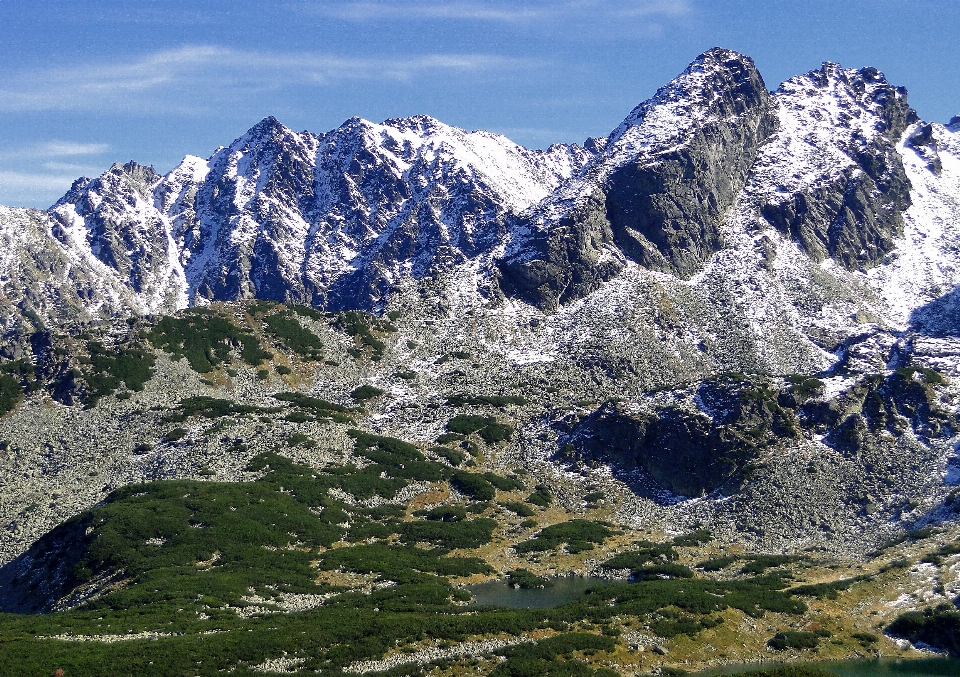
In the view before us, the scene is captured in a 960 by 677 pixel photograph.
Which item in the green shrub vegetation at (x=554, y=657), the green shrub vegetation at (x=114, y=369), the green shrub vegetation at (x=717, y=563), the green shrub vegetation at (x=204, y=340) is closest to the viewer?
the green shrub vegetation at (x=554, y=657)

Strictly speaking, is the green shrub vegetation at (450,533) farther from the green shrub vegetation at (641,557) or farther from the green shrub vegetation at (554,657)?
the green shrub vegetation at (554,657)

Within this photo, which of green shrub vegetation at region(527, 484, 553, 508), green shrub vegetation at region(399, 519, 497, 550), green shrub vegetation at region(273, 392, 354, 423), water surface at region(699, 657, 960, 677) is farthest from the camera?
green shrub vegetation at region(273, 392, 354, 423)

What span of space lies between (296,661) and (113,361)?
102 meters

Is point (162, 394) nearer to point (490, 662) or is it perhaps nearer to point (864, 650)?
point (490, 662)

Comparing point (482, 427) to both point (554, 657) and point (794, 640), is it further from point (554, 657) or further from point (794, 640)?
point (554, 657)

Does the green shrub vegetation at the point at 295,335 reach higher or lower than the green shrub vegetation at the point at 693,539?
higher

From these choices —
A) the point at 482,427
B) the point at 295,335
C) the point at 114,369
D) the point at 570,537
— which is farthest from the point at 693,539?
the point at 114,369

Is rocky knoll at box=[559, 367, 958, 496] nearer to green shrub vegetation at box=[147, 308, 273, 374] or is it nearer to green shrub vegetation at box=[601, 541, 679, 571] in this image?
green shrub vegetation at box=[601, 541, 679, 571]

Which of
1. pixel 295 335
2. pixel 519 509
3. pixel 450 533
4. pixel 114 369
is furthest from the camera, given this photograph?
pixel 295 335

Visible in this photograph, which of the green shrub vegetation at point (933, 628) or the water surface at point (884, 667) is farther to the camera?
the green shrub vegetation at point (933, 628)

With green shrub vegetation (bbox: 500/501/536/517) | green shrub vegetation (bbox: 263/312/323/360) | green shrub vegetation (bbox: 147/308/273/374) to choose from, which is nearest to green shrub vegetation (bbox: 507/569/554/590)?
green shrub vegetation (bbox: 500/501/536/517)

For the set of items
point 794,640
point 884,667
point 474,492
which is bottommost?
point 884,667

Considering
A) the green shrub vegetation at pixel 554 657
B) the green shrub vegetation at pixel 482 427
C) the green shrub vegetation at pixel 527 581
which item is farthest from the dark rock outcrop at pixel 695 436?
the green shrub vegetation at pixel 554 657

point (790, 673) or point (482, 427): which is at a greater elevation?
point (482, 427)
